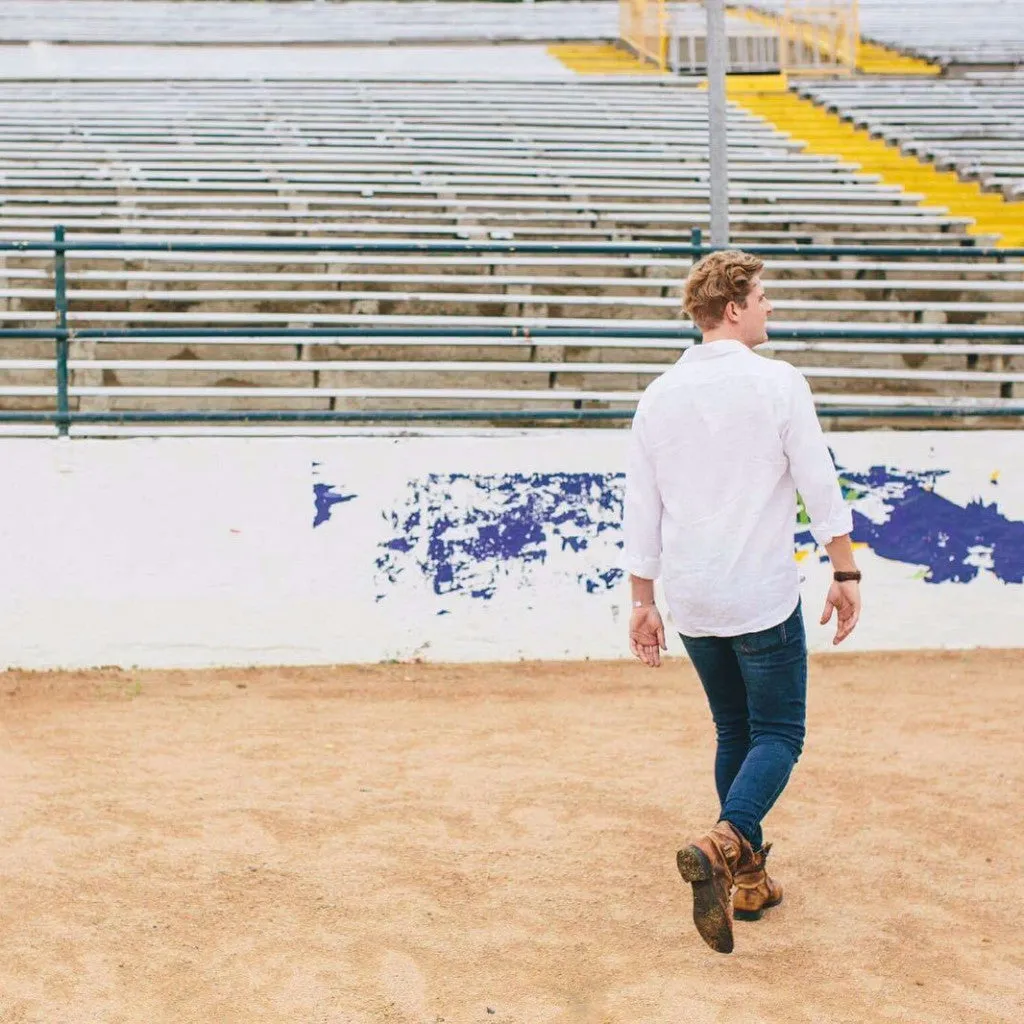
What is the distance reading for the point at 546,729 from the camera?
18.7 ft

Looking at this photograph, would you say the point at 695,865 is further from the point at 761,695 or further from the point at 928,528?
the point at 928,528

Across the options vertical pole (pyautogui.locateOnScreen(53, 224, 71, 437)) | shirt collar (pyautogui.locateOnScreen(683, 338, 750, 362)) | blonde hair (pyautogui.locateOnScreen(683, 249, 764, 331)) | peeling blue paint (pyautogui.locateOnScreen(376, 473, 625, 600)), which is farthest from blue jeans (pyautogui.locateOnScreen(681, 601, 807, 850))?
vertical pole (pyautogui.locateOnScreen(53, 224, 71, 437))

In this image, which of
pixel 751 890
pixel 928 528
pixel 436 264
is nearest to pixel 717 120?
pixel 928 528

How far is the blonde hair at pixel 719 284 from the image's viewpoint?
3312 mm

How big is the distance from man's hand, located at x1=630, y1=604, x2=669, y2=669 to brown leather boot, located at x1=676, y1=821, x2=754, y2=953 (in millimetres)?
458

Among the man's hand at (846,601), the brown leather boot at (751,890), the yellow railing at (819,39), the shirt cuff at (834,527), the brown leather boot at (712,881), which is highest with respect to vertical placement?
the yellow railing at (819,39)

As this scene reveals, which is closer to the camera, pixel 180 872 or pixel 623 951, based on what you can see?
pixel 623 951

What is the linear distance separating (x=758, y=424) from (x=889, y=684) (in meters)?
3.54

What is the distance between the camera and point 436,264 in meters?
9.12

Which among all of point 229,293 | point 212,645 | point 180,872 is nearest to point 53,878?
point 180,872

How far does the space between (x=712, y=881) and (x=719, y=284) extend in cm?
137

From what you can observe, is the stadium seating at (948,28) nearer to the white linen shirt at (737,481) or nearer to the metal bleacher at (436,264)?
the metal bleacher at (436,264)

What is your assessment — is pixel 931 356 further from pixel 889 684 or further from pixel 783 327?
pixel 889 684

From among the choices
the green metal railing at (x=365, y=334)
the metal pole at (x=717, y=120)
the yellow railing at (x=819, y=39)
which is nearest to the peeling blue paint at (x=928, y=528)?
the green metal railing at (x=365, y=334)
